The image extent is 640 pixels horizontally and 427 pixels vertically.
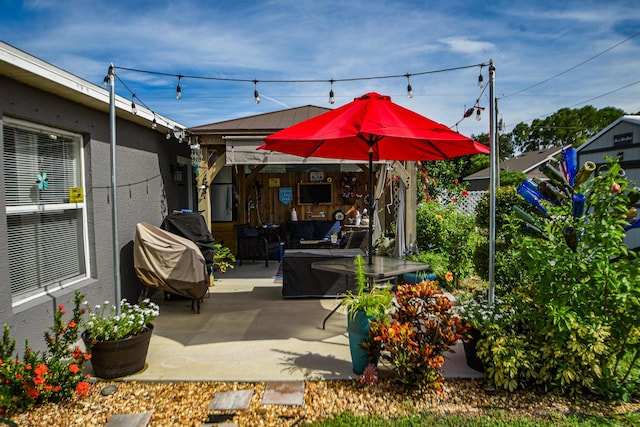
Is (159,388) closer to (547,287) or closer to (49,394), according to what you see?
(49,394)

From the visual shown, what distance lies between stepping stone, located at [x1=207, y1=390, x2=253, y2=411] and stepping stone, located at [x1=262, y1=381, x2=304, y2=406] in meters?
0.12

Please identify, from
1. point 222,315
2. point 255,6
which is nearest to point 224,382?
point 222,315

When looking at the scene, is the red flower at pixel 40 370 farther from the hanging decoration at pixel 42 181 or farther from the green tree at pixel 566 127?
the green tree at pixel 566 127

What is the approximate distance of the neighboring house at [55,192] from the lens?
10.5 ft

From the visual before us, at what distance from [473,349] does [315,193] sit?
6.95m

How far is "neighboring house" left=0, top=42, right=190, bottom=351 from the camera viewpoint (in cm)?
321

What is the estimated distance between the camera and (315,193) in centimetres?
990

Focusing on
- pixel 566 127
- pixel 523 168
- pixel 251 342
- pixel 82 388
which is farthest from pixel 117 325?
pixel 566 127

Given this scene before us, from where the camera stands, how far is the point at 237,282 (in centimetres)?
677

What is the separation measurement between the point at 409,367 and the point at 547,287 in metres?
→ 1.10

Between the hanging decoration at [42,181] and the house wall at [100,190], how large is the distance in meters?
0.46

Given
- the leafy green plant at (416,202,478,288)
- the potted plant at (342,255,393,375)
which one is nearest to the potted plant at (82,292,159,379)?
the potted plant at (342,255,393,375)

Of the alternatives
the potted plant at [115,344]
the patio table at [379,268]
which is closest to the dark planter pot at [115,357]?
the potted plant at [115,344]

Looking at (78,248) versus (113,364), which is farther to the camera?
(78,248)
